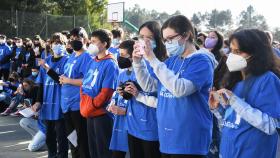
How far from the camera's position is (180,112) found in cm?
388

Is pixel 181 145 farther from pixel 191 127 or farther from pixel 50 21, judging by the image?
pixel 50 21

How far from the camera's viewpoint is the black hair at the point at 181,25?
3.94 meters

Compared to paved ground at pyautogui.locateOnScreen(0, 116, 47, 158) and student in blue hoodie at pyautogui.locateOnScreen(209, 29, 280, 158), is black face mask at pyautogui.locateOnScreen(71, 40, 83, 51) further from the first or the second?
student in blue hoodie at pyautogui.locateOnScreen(209, 29, 280, 158)

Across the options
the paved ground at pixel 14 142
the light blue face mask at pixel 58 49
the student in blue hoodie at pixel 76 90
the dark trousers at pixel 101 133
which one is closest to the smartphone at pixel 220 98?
the dark trousers at pixel 101 133

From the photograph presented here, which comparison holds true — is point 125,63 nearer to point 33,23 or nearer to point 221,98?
point 221,98

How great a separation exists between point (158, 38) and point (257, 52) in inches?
56.2

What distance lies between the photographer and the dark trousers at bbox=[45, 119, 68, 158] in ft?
23.1

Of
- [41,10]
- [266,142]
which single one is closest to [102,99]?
[266,142]

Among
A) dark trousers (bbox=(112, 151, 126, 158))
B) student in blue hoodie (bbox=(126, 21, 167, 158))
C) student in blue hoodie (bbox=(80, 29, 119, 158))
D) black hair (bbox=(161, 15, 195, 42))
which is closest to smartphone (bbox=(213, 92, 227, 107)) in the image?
black hair (bbox=(161, 15, 195, 42))

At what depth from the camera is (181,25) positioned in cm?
395

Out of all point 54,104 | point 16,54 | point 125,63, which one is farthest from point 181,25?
point 16,54

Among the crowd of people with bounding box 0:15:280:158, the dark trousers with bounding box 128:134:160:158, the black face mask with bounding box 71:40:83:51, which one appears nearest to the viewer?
the crowd of people with bounding box 0:15:280:158

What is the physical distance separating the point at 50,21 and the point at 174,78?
26259mm

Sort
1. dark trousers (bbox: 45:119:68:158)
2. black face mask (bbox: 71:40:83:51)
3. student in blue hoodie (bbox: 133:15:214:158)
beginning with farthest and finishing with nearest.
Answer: dark trousers (bbox: 45:119:68:158) < black face mask (bbox: 71:40:83:51) < student in blue hoodie (bbox: 133:15:214:158)
